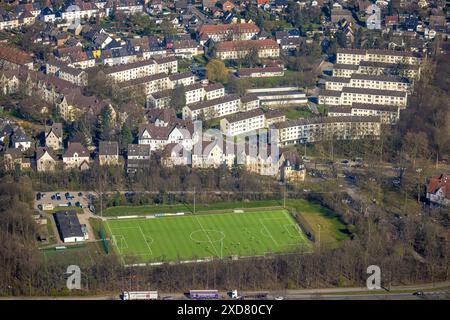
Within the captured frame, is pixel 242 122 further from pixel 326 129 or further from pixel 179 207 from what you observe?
pixel 179 207

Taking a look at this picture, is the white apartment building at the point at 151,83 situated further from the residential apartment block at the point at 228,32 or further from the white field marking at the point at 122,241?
the white field marking at the point at 122,241

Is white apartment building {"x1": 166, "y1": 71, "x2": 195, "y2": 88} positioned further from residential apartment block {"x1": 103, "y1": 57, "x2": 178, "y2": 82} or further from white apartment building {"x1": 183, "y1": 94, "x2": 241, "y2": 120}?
white apartment building {"x1": 183, "y1": 94, "x2": 241, "y2": 120}

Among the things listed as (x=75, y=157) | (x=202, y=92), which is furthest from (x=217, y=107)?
(x=75, y=157)

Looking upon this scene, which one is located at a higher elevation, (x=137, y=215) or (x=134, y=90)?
(x=134, y=90)

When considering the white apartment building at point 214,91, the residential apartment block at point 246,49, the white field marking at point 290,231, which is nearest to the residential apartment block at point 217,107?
the white apartment building at point 214,91

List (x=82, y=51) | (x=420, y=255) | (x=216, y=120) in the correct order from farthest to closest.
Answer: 1. (x=82, y=51)
2. (x=216, y=120)
3. (x=420, y=255)

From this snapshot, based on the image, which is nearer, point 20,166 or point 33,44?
point 20,166

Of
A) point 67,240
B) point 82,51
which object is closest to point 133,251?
point 67,240
